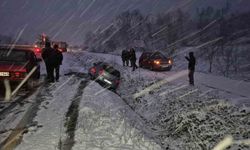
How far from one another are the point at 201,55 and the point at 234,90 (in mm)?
38116

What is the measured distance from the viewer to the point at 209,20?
143m

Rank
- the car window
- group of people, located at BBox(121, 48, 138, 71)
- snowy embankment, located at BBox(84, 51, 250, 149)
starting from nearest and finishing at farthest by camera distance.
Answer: snowy embankment, located at BBox(84, 51, 250, 149) < the car window < group of people, located at BBox(121, 48, 138, 71)

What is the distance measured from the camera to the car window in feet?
Result: 45.5

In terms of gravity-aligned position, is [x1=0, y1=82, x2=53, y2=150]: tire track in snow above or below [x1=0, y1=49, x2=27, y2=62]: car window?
below

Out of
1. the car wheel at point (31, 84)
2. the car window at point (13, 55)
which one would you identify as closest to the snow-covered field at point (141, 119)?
the car wheel at point (31, 84)

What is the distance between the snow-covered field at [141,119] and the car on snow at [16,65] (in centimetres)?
99

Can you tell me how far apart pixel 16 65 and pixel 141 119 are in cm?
531

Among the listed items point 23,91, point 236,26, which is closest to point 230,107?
point 23,91

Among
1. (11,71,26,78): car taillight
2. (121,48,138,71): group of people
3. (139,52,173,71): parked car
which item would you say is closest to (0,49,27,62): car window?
(11,71,26,78): car taillight

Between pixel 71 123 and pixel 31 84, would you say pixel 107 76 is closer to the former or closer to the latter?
pixel 31 84

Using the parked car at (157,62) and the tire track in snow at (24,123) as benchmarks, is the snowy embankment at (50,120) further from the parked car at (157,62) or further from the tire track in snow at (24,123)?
the parked car at (157,62)

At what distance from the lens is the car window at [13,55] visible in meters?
13.9

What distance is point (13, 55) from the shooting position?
14.1 metres

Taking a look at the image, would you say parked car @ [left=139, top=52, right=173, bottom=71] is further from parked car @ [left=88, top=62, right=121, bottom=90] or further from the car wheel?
the car wheel
